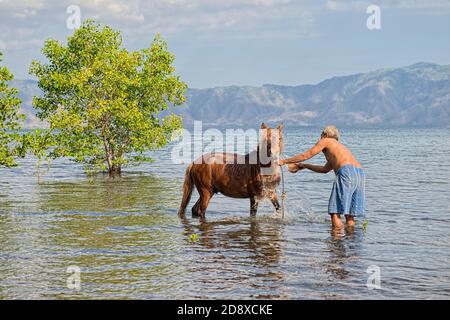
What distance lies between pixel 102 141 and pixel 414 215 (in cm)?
2007

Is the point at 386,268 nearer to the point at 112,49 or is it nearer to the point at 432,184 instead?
the point at 432,184

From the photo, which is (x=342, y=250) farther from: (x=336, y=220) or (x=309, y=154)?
(x=309, y=154)

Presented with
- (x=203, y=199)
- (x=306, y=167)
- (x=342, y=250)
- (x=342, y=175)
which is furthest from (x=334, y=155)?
(x=203, y=199)

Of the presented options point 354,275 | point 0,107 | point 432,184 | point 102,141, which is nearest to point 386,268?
point 354,275

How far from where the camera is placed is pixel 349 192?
14.8 meters

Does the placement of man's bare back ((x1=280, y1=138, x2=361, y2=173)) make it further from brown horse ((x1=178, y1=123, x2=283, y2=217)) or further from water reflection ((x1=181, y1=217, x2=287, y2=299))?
water reflection ((x1=181, y1=217, x2=287, y2=299))

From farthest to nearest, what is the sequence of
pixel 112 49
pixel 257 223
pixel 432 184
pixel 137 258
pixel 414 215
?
pixel 112 49 < pixel 432 184 < pixel 414 215 < pixel 257 223 < pixel 137 258

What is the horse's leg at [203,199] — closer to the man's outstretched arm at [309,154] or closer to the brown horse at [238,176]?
the brown horse at [238,176]

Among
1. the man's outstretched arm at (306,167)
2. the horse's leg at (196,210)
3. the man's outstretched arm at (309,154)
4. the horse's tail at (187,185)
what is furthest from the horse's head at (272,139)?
the horse's leg at (196,210)

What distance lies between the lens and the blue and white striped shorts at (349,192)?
581 inches

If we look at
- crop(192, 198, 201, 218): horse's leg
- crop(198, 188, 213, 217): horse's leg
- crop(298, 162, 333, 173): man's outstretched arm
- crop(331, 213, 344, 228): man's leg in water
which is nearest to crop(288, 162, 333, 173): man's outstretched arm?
A: crop(298, 162, 333, 173): man's outstretched arm

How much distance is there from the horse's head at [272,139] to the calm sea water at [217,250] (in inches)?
81.3

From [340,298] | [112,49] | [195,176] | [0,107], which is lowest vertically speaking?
[340,298]

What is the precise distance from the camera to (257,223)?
17562mm
